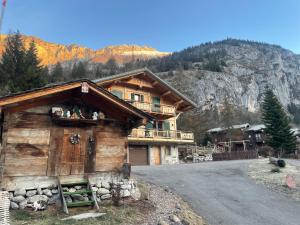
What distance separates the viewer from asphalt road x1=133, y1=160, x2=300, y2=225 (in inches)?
429

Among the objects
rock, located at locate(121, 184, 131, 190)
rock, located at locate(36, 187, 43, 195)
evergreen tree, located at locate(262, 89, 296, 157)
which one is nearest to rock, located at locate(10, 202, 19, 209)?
rock, located at locate(36, 187, 43, 195)

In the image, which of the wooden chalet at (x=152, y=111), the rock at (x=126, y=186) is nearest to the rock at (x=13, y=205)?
the rock at (x=126, y=186)

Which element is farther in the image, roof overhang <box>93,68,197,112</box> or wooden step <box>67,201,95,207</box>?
roof overhang <box>93,68,197,112</box>

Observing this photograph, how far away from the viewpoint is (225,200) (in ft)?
42.9

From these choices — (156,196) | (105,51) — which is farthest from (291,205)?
(105,51)

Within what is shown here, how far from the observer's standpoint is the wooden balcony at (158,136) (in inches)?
1207

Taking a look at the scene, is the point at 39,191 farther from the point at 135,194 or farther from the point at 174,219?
the point at 174,219

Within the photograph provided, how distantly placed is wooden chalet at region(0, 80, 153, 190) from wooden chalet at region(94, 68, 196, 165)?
17.4 m

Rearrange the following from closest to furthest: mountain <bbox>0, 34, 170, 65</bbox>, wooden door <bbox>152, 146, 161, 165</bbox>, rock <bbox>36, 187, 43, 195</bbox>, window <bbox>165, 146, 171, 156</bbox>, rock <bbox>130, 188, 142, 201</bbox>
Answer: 1. rock <bbox>36, 187, 43, 195</bbox>
2. rock <bbox>130, 188, 142, 201</bbox>
3. wooden door <bbox>152, 146, 161, 165</bbox>
4. window <bbox>165, 146, 171, 156</bbox>
5. mountain <bbox>0, 34, 170, 65</bbox>

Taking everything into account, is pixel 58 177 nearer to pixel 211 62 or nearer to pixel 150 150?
pixel 150 150

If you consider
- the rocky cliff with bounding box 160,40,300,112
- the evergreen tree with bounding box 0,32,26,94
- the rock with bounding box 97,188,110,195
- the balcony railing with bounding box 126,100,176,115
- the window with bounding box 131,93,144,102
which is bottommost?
the rock with bounding box 97,188,110,195

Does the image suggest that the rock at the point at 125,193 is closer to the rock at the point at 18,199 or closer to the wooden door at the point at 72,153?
the wooden door at the point at 72,153

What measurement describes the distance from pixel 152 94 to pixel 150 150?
733cm

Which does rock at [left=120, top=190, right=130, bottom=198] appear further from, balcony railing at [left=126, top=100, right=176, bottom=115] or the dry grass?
balcony railing at [left=126, top=100, right=176, bottom=115]
